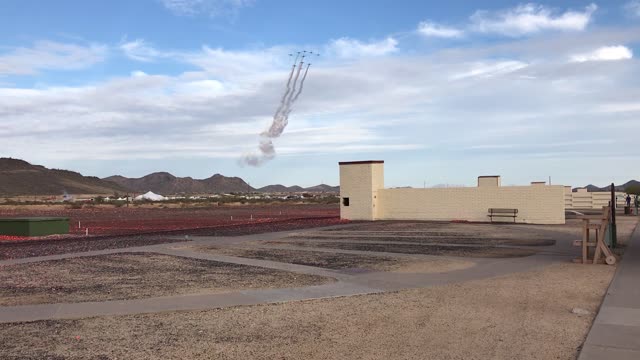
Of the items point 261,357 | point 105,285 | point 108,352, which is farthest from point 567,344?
point 105,285

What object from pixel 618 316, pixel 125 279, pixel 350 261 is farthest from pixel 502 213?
pixel 618 316

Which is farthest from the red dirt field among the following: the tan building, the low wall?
the low wall

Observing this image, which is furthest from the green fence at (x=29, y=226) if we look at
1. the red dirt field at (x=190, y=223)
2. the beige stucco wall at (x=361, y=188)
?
the beige stucco wall at (x=361, y=188)

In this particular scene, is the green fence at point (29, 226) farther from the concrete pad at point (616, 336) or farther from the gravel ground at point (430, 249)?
the concrete pad at point (616, 336)

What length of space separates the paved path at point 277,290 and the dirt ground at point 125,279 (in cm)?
58

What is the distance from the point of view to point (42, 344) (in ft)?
26.4

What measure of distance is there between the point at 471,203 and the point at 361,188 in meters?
7.30

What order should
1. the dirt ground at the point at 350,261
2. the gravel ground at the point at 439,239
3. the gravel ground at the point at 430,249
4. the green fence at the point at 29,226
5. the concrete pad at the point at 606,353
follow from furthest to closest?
the green fence at the point at 29,226, the gravel ground at the point at 439,239, the gravel ground at the point at 430,249, the dirt ground at the point at 350,261, the concrete pad at the point at 606,353

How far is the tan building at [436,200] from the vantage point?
3575 centimetres

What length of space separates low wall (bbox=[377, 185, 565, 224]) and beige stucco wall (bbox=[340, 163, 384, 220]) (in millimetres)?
844

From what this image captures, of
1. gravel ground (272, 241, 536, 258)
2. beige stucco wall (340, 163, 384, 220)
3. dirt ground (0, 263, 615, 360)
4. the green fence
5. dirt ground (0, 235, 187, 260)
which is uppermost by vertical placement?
beige stucco wall (340, 163, 384, 220)

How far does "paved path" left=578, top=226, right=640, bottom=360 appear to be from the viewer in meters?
7.29

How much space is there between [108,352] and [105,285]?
5.84 meters

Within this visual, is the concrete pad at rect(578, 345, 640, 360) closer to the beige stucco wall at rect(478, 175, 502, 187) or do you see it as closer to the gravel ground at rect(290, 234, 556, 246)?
the gravel ground at rect(290, 234, 556, 246)
